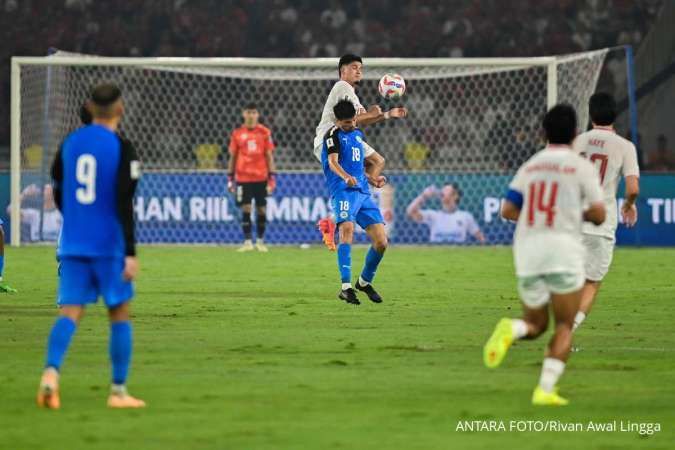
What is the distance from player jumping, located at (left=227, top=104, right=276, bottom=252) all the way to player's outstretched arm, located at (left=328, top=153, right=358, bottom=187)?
9.72 meters

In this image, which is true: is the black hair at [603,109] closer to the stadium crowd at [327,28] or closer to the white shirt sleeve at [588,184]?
the white shirt sleeve at [588,184]

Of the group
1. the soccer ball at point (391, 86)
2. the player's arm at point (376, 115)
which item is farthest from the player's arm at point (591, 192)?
the soccer ball at point (391, 86)

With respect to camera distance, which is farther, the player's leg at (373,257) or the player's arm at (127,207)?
the player's leg at (373,257)

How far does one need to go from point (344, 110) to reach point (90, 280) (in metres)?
7.25

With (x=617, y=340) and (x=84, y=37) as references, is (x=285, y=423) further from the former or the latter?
(x=84, y=37)

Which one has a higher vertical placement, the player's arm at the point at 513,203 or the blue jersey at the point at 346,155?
the blue jersey at the point at 346,155

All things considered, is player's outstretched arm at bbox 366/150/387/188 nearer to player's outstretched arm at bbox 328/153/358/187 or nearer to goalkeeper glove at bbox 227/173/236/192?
player's outstretched arm at bbox 328/153/358/187

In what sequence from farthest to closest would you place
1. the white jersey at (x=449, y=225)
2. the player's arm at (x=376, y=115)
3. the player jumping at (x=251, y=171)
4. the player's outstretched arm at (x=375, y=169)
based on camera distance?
the white jersey at (x=449, y=225) → the player jumping at (x=251, y=171) → the player's outstretched arm at (x=375, y=169) → the player's arm at (x=376, y=115)

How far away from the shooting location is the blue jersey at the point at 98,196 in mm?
8109

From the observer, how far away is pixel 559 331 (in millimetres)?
8289

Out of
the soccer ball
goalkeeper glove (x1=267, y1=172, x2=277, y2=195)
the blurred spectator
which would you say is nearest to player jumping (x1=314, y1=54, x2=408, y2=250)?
the soccer ball

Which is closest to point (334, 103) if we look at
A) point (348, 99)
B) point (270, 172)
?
point (348, 99)

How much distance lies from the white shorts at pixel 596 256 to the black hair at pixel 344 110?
465cm

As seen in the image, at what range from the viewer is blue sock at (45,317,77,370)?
316 inches
